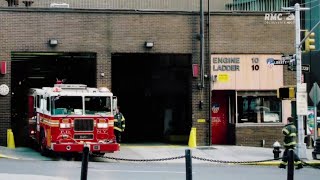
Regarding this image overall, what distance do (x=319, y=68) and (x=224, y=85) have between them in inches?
777

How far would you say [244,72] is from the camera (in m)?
27.0

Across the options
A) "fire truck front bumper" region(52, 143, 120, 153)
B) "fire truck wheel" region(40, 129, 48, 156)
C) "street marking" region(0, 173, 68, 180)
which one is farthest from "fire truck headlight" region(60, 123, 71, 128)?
"street marking" region(0, 173, 68, 180)

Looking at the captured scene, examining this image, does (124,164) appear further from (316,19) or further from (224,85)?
(316,19)

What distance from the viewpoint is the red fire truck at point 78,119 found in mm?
20594

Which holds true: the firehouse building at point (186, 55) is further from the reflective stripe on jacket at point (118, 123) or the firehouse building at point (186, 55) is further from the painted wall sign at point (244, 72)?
the reflective stripe on jacket at point (118, 123)

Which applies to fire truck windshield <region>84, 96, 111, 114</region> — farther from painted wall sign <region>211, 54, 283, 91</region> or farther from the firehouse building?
painted wall sign <region>211, 54, 283, 91</region>

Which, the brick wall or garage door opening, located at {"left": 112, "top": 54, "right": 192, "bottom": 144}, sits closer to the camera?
the brick wall

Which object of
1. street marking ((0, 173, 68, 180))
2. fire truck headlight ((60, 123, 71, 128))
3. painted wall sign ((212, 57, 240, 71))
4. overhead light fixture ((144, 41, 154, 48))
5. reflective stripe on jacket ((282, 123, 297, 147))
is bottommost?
street marking ((0, 173, 68, 180))

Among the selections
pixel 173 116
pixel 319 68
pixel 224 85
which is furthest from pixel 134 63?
pixel 319 68

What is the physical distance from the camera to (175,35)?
87.0 ft

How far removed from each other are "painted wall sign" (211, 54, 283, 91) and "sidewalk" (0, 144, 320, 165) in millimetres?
2739

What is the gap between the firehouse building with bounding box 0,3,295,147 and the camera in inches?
1008

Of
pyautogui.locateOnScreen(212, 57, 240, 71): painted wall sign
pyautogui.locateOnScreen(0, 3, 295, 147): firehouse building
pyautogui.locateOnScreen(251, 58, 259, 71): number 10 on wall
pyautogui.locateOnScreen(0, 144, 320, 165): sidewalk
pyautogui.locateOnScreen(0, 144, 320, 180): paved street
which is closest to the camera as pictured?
pyautogui.locateOnScreen(0, 144, 320, 180): paved street

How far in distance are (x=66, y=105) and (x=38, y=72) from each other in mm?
9734
